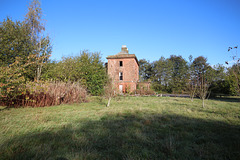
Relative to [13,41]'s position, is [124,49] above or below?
above

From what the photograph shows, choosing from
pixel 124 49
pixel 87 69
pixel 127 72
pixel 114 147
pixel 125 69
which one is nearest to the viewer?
pixel 114 147

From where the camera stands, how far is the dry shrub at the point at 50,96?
7.27 meters

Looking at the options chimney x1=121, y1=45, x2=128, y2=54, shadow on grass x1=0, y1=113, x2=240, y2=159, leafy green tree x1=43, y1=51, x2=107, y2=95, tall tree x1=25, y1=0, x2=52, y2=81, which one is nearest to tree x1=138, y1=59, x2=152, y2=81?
chimney x1=121, y1=45, x2=128, y2=54

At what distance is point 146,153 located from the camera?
2.32 m

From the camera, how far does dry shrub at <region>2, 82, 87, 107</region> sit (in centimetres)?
727

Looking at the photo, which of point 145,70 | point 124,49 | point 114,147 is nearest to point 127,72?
point 124,49

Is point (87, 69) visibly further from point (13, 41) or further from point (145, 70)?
point (145, 70)

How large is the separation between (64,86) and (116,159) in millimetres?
8262

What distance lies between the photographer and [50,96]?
8297 mm

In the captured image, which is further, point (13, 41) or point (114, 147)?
point (13, 41)

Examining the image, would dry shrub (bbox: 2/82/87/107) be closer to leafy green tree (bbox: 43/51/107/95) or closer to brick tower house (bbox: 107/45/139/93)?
leafy green tree (bbox: 43/51/107/95)

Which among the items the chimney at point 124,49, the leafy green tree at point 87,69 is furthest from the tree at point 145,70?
the leafy green tree at point 87,69

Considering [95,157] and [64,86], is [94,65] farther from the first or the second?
[95,157]

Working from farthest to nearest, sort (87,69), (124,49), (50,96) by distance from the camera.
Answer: (124,49), (87,69), (50,96)
